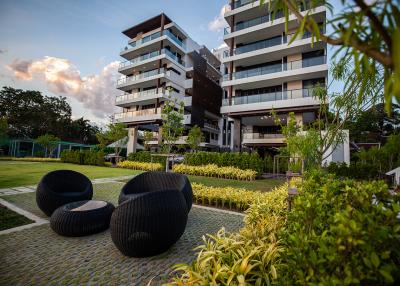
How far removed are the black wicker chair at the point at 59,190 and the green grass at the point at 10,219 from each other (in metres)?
0.45

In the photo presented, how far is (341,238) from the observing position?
123cm

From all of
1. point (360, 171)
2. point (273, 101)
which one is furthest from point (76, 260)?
point (273, 101)

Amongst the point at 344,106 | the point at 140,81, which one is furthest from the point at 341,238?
the point at 140,81

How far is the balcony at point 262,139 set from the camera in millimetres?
20938

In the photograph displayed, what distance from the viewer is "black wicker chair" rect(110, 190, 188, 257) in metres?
3.28

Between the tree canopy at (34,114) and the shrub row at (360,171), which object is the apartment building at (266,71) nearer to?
the shrub row at (360,171)

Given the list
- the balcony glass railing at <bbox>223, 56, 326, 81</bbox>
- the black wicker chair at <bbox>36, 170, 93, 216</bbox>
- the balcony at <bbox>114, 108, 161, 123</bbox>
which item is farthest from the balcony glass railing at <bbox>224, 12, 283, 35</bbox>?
the black wicker chair at <bbox>36, 170, 93, 216</bbox>

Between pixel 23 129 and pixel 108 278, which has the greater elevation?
pixel 23 129

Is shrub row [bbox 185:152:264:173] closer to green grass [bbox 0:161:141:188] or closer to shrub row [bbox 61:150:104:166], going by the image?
green grass [bbox 0:161:141:188]

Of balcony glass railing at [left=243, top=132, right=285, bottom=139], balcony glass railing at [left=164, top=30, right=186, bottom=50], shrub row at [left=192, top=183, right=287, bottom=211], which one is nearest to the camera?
shrub row at [left=192, top=183, right=287, bottom=211]

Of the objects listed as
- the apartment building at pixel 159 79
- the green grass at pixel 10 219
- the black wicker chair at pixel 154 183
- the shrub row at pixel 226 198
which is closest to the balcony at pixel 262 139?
the apartment building at pixel 159 79

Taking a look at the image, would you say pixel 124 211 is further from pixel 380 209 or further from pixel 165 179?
pixel 380 209

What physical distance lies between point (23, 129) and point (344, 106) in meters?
53.0

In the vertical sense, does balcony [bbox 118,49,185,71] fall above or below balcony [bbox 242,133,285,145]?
above
